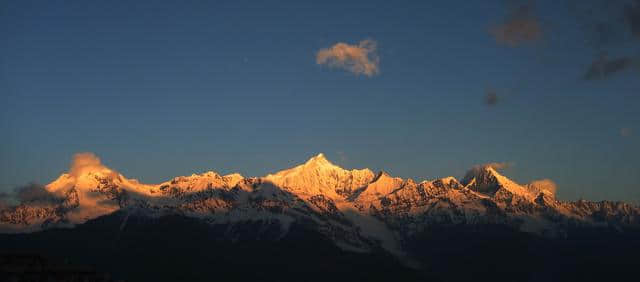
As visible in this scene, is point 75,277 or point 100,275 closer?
point 75,277

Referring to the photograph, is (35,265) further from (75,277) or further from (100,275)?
(100,275)

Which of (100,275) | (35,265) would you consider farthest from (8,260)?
(100,275)

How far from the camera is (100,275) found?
387ft

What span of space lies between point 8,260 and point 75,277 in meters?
9.11

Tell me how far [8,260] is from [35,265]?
11.5 ft

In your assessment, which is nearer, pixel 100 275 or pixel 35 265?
pixel 35 265

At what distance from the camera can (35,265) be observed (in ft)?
350

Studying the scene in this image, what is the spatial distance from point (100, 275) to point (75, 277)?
9137 millimetres

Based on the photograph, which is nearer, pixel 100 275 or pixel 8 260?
pixel 8 260

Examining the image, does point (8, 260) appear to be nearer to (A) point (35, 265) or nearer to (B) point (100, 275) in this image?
(A) point (35, 265)

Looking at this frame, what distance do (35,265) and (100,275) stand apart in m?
13.1

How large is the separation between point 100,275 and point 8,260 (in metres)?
16.0
